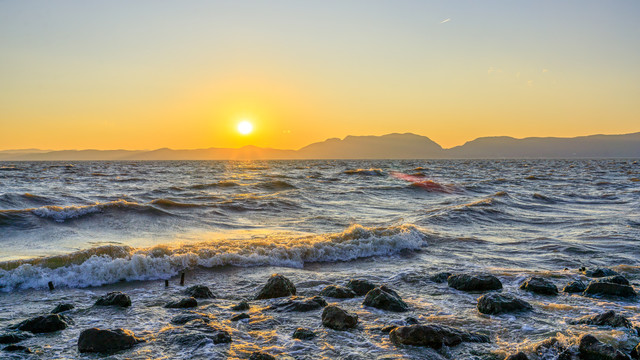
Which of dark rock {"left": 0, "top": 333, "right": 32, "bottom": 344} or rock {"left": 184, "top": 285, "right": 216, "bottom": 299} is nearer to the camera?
dark rock {"left": 0, "top": 333, "right": 32, "bottom": 344}

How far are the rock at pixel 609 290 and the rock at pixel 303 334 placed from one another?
4521mm

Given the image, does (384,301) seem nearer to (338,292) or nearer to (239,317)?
(338,292)

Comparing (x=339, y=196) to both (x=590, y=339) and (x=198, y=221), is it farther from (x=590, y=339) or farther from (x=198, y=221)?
(x=590, y=339)

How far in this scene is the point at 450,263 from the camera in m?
9.55

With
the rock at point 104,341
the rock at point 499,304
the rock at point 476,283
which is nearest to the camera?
the rock at point 104,341

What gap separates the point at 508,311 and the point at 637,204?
64.3ft

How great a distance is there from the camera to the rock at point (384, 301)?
6086 mm

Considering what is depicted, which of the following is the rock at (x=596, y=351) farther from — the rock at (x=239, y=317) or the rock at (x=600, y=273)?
the rock at (x=600, y=273)

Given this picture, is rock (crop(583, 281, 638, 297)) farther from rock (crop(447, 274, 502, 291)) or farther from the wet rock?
the wet rock

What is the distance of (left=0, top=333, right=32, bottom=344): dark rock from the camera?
4773mm

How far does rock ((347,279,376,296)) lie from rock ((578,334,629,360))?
318 centimetres

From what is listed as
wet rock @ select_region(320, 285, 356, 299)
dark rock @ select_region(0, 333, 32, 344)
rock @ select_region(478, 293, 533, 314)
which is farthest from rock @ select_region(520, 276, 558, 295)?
dark rock @ select_region(0, 333, 32, 344)

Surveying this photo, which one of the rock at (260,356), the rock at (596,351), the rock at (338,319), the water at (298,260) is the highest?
the rock at (596,351)

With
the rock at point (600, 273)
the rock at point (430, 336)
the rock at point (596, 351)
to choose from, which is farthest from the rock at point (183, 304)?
the rock at point (600, 273)
